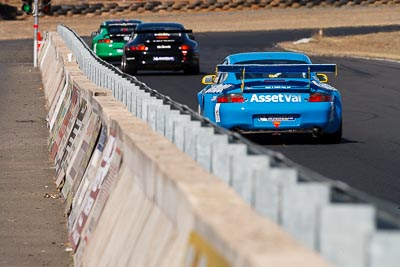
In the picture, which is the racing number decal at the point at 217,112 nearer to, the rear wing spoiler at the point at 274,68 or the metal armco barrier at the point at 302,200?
the rear wing spoiler at the point at 274,68

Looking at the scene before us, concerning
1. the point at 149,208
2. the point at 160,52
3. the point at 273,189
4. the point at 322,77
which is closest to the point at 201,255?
the point at 273,189

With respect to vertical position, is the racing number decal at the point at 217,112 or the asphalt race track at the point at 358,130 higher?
the racing number decal at the point at 217,112

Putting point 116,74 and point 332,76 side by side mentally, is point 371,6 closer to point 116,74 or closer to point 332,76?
point 332,76

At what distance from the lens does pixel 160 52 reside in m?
36.3

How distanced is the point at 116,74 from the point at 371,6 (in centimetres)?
7961

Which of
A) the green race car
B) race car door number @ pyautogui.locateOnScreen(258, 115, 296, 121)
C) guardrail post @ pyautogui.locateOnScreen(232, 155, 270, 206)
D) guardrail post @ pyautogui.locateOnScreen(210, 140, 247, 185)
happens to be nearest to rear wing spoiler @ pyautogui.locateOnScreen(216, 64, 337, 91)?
race car door number @ pyautogui.locateOnScreen(258, 115, 296, 121)

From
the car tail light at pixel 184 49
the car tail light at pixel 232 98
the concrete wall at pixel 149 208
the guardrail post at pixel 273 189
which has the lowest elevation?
the car tail light at pixel 184 49

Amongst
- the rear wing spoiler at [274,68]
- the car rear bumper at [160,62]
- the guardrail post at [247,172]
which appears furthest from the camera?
the car rear bumper at [160,62]

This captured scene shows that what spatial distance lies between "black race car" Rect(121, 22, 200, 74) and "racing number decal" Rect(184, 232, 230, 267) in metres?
30.9

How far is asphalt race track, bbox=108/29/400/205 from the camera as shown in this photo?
1466cm

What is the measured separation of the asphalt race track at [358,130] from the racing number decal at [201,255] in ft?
23.8

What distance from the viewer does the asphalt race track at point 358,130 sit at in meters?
14.7

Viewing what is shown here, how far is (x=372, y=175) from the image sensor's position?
14.6 m

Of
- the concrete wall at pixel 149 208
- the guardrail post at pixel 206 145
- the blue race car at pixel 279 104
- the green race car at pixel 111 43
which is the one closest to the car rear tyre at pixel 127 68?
the green race car at pixel 111 43
